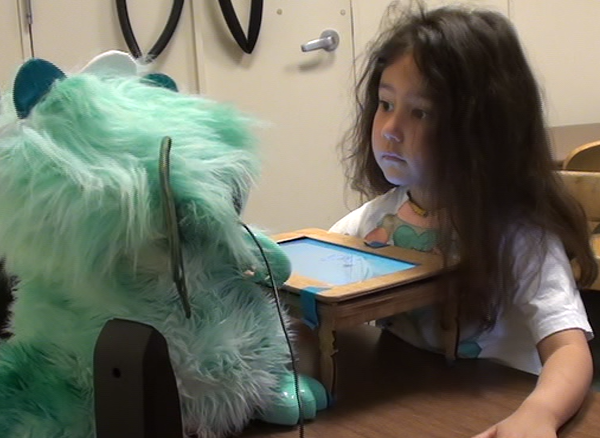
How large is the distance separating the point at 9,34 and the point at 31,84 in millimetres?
1241

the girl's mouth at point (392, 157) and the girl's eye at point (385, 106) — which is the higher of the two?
the girl's eye at point (385, 106)

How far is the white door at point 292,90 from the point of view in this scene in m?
1.90

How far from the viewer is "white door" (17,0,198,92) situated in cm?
165

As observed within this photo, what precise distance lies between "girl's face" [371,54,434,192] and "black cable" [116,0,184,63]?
1072mm

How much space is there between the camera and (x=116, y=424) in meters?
0.44

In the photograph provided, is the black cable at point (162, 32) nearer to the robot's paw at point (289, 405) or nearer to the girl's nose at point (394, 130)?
the girl's nose at point (394, 130)

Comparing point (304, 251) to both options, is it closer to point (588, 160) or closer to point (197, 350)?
point (197, 350)

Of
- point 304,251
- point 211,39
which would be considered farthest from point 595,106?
point 304,251

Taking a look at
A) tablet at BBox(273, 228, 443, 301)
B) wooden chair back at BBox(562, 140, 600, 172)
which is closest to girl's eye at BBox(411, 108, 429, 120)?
tablet at BBox(273, 228, 443, 301)

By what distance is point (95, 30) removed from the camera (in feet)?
5.58

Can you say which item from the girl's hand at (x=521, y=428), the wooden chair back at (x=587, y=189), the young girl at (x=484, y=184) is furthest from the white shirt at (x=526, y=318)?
the wooden chair back at (x=587, y=189)

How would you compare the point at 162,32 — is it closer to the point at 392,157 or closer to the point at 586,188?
the point at 586,188

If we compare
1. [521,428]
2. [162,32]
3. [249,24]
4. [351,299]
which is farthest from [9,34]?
[521,428]

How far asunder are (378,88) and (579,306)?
30cm
